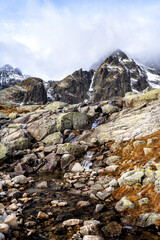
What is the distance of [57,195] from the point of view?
10.7m

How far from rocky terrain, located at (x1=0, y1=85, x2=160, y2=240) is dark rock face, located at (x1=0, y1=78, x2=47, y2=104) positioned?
4951 inches

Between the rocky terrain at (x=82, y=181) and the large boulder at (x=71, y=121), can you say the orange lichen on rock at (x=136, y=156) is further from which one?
the large boulder at (x=71, y=121)

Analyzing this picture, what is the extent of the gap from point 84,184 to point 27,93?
156720mm

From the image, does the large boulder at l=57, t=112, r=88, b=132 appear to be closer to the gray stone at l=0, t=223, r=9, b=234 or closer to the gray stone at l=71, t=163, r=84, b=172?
the gray stone at l=71, t=163, r=84, b=172

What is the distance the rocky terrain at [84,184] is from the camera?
21.6 feet

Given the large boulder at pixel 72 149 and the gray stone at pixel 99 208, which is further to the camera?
the large boulder at pixel 72 149

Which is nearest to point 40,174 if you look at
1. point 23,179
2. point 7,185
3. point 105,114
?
point 23,179

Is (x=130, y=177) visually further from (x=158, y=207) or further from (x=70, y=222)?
(x=70, y=222)

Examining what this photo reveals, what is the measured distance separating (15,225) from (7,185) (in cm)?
691

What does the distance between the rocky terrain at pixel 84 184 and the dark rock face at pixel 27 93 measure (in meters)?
126

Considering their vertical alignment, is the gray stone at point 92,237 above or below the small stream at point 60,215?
above

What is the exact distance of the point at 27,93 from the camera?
155 metres

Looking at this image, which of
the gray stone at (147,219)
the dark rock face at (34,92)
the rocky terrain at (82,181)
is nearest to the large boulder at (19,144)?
the rocky terrain at (82,181)

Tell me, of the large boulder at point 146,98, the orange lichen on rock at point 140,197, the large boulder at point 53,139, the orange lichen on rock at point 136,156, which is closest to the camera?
the orange lichen on rock at point 140,197
